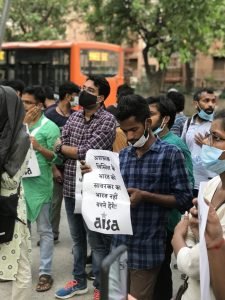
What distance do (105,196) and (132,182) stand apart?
0.27 metres

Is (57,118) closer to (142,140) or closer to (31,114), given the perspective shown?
(31,114)

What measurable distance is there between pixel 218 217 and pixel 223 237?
9cm

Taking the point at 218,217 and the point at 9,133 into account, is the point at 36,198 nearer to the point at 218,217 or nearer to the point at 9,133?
the point at 9,133

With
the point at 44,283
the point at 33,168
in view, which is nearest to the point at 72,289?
the point at 44,283

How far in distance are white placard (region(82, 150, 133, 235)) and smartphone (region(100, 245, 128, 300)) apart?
107 cm

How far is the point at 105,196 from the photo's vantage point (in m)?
3.16

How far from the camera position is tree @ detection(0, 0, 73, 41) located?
855 inches

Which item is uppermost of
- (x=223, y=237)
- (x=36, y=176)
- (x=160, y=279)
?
(x=223, y=237)

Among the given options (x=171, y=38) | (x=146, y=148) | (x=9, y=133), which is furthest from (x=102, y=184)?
(x=171, y=38)

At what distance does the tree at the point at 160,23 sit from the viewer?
17156 millimetres

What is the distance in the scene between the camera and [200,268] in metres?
1.94

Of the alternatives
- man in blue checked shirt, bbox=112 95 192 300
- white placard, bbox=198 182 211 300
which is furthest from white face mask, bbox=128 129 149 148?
white placard, bbox=198 182 211 300

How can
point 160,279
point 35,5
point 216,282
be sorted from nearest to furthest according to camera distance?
1. point 216,282
2. point 160,279
3. point 35,5

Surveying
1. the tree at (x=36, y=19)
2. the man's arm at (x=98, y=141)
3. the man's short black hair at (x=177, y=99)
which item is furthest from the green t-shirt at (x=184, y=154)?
the tree at (x=36, y=19)
